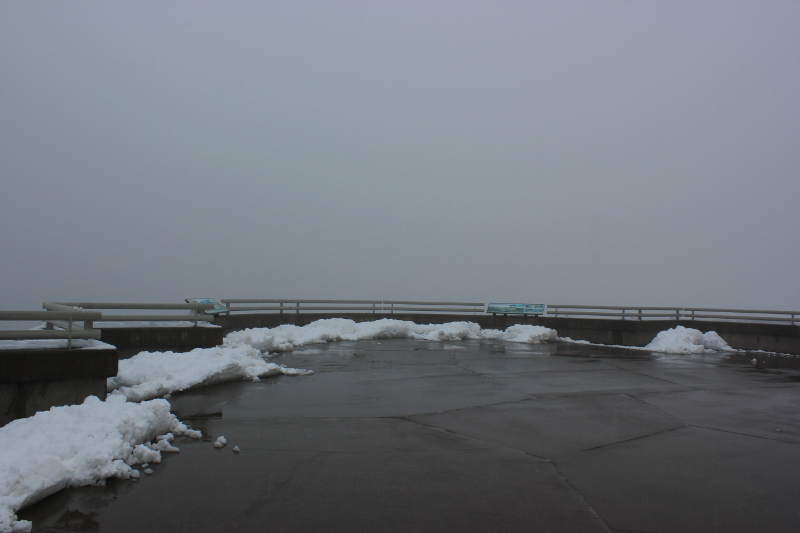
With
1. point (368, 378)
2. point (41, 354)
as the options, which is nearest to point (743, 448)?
point (368, 378)

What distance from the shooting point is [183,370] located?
35.6 feet

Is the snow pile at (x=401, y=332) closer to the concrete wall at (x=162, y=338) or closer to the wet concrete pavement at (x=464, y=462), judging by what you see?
the concrete wall at (x=162, y=338)

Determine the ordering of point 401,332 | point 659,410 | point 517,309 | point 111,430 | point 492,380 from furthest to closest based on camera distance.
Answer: point 517,309 → point 401,332 → point 492,380 → point 659,410 → point 111,430

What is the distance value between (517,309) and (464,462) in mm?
20058

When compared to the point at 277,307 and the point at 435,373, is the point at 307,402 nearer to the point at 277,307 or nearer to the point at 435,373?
the point at 435,373

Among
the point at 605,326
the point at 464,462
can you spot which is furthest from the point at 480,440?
the point at 605,326

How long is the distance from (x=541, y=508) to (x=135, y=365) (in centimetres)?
773

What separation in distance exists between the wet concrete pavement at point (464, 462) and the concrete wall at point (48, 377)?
1.30 metres

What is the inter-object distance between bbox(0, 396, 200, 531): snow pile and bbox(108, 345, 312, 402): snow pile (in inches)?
72.8

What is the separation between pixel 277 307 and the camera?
2320 cm

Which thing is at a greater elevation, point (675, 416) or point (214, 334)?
point (214, 334)

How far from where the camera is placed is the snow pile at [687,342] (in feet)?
67.4

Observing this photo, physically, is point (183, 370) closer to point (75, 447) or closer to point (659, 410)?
point (75, 447)

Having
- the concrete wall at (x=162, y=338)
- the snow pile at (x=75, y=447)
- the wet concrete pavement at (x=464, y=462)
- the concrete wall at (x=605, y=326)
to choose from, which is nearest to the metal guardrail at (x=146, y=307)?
the concrete wall at (x=162, y=338)
